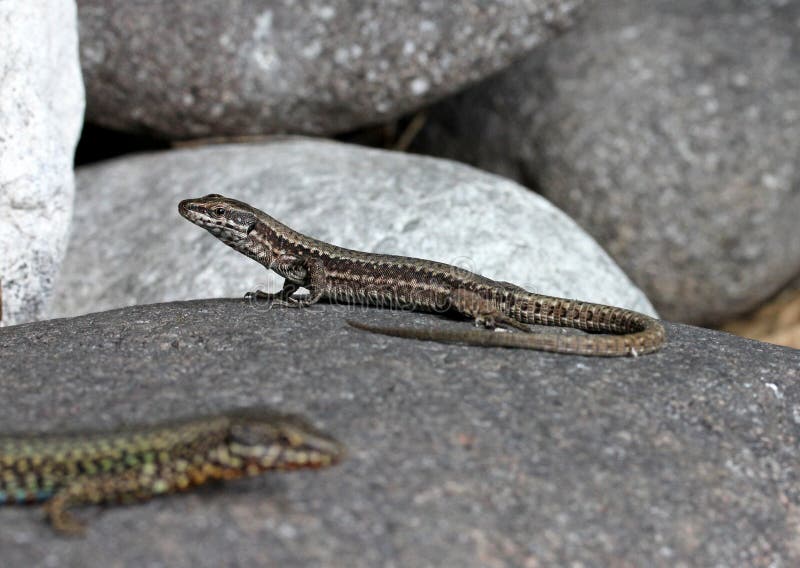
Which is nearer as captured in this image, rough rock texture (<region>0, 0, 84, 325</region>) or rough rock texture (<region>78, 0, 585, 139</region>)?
rough rock texture (<region>0, 0, 84, 325</region>)

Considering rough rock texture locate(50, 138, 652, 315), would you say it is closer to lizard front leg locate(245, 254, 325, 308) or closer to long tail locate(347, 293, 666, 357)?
lizard front leg locate(245, 254, 325, 308)

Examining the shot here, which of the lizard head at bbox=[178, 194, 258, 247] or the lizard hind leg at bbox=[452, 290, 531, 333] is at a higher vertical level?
the lizard head at bbox=[178, 194, 258, 247]

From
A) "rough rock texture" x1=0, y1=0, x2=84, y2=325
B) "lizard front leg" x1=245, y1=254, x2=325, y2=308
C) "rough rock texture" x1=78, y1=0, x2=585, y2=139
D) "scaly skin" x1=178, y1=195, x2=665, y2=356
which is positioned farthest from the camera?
"rough rock texture" x1=78, y1=0, x2=585, y2=139

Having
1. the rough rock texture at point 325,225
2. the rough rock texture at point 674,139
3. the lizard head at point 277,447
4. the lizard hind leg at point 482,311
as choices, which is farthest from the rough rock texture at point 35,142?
the rough rock texture at point 674,139

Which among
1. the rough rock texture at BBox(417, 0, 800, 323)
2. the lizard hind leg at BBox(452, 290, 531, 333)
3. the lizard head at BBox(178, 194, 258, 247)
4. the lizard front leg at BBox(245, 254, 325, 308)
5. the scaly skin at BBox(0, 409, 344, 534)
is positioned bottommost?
the scaly skin at BBox(0, 409, 344, 534)

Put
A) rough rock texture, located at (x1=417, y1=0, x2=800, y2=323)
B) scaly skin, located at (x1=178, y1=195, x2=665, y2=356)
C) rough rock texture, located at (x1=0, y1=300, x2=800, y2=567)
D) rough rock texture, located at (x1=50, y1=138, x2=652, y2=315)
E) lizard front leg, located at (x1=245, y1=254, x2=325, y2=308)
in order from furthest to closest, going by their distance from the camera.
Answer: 1. rough rock texture, located at (x1=417, y1=0, x2=800, y2=323)
2. rough rock texture, located at (x1=50, y1=138, x2=652, y2=315)
3. lizard front leg, located at (x1=245, y1=254, x2=325, y2=308)
4. scaly skin, located at (x1=178, y1=195, x2=665, y2=356)
5. rough rock texture, located at (x1=0, y1=300, x2=800, y2=567)

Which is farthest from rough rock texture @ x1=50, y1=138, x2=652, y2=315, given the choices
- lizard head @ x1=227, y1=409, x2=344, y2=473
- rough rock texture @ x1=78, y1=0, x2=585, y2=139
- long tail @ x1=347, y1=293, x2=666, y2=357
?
lizard head @ x1=227, y1=409, x2=344, y2=473
